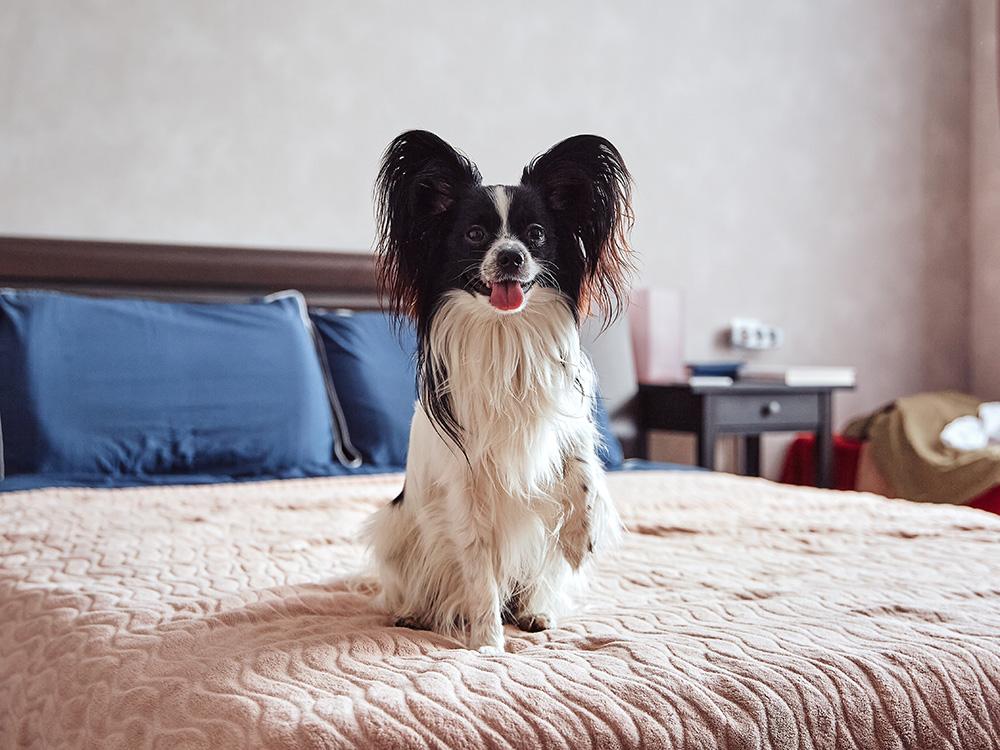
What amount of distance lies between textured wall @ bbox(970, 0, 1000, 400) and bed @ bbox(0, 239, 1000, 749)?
8.80 ft

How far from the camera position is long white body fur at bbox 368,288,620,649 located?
112cm


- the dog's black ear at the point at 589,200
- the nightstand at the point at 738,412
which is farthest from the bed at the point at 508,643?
the nightstand at the point at 738,412

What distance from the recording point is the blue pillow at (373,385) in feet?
8.42

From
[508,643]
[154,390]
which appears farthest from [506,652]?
[154,390]

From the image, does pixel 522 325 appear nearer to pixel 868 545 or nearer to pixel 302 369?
pixel 868 545

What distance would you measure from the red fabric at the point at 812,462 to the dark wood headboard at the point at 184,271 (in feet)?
6.00

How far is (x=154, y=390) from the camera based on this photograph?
90.6 inches

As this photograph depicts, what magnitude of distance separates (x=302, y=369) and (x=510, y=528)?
1.44 meters

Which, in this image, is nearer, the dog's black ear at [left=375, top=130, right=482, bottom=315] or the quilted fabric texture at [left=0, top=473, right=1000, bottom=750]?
the quilted fabric texture at [left=0, top=473, right=1000, bottom=750]

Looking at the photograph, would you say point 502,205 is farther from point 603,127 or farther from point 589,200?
point 603,127

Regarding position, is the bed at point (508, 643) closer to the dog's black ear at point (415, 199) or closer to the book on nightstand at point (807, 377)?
the dog's black ear at point (415, 199)

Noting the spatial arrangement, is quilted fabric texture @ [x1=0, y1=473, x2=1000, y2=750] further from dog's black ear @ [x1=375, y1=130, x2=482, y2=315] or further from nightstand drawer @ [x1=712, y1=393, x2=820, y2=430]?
nightstand drawer @ [x1=712, y1=393, x2=820, y2=430]

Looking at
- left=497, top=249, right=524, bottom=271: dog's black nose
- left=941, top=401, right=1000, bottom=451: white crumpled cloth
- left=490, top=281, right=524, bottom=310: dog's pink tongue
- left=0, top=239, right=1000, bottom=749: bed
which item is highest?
left=497, top=249, right=524, bottom=271: dog's black nose

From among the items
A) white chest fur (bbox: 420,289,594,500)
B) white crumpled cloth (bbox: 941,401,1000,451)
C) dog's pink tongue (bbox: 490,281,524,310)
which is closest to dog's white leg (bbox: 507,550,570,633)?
white chest fur (bbox: 420,289,594,500)
